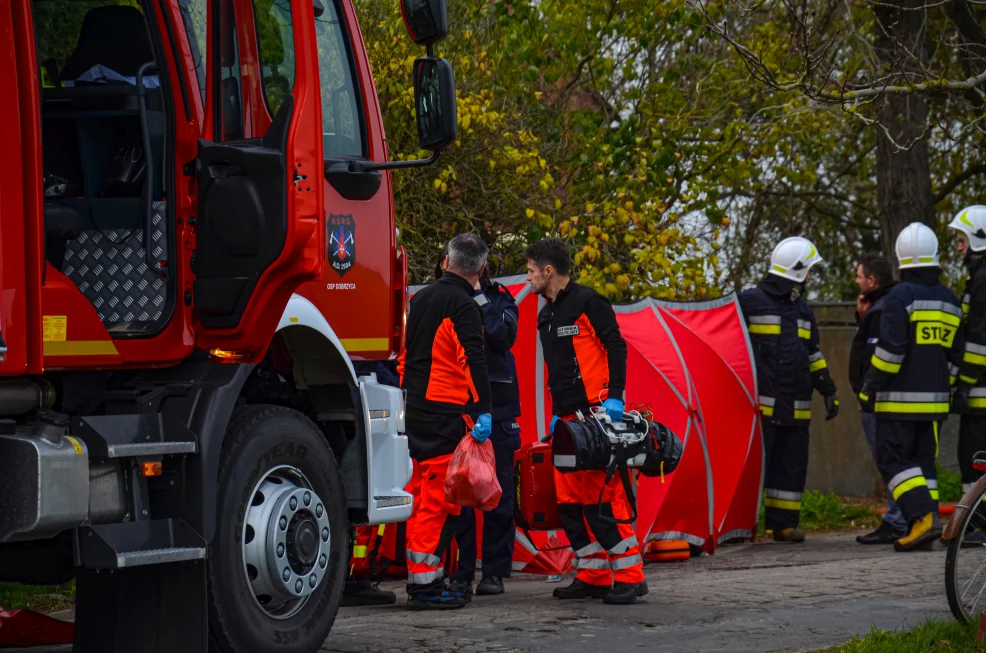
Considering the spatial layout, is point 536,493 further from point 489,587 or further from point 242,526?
point 242,526

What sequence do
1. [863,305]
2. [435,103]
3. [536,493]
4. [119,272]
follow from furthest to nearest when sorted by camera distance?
[863,305] → [536,493] → [435,103] → [119,272]

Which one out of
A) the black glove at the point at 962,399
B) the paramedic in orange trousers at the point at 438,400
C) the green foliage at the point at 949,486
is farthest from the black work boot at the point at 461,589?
the green foliage at the point at 949,486

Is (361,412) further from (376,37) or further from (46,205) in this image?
(376,37)

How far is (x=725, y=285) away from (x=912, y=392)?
6.41 metres

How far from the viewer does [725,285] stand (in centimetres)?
1694

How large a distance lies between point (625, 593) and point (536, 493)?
762mm

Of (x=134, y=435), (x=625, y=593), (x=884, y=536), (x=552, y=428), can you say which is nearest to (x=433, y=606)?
(x=625, y=593)

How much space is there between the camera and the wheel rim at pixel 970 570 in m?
6.80

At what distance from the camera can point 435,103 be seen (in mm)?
6020

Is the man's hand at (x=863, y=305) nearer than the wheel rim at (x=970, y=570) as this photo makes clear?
No

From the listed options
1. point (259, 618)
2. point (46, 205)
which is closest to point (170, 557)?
point (259, 618)

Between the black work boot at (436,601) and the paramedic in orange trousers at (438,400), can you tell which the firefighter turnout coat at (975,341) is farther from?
the black work boot at (436,601)

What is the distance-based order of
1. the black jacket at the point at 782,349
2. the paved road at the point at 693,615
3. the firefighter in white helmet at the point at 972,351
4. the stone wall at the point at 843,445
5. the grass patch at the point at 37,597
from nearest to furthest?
the paved road at the point at 693,615 < the grass patch at the point at 37,597 < the firefighter in white helmet at the point at 972,351 < the black jacket at the point at 782,349 < the stone wall at the point at 843,445

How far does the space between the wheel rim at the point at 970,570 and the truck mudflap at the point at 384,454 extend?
2477 mm
